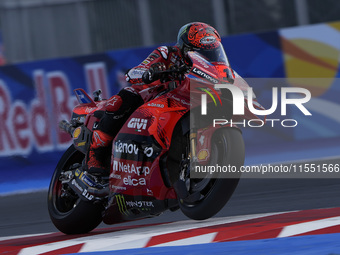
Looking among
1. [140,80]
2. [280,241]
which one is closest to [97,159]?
[140,80]

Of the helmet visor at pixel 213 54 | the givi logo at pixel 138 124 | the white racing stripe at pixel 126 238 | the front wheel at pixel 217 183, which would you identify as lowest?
the white racing stripe at pixel 126 238

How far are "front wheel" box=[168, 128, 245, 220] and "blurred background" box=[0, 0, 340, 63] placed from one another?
10.9 m

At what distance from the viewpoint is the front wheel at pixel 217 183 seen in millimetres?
4605

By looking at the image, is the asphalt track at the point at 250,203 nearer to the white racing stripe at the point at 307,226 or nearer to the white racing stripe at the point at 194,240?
the white racing stripe at the point at 307,226

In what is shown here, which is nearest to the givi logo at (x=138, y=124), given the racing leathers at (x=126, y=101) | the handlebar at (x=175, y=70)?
the racing leathers at (x=126, y=101)

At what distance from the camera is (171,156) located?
4.99 meters

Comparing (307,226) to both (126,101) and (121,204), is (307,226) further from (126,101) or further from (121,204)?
(126,101)

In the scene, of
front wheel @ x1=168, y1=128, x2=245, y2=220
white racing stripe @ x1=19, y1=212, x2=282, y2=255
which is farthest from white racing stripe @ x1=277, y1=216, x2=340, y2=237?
white racing stripe @ x1=19, y1=212, x2=282, y2=255

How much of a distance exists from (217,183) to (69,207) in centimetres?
179

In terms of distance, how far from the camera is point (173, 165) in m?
5.00

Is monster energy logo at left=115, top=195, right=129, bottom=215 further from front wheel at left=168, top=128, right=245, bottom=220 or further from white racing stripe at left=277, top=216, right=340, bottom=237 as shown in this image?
white racing stripe at left=277, top=216, right=340, bottom=237

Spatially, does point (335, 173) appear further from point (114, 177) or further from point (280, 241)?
point (280, 241)

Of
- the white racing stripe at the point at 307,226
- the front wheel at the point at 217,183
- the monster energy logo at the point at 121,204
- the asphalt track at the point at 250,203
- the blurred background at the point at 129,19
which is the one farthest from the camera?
the blurred background at the point at 129,19

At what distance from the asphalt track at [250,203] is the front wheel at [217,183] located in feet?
4.09
